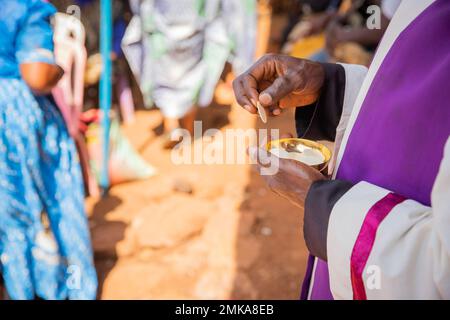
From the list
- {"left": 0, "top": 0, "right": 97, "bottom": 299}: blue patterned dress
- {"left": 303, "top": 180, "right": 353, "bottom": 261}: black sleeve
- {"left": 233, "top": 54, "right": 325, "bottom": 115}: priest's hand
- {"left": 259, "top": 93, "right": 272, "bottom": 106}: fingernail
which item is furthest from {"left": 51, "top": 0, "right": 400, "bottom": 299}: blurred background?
{"left": 303, "top": 180, "right": 353, "bottom": 261}: black sleeve

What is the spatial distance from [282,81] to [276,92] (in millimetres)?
52

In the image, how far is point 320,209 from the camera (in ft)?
3.38

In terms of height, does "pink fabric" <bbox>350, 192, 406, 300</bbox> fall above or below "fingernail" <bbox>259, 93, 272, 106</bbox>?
below

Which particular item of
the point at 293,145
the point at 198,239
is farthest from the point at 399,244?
the point at 198,239

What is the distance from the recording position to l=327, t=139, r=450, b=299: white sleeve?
0.83m

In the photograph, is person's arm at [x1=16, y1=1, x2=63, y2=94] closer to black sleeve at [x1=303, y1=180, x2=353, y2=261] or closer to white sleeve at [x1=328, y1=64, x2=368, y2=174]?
white sleeve at [x1=328, y1=64, x2=368, y2=174]

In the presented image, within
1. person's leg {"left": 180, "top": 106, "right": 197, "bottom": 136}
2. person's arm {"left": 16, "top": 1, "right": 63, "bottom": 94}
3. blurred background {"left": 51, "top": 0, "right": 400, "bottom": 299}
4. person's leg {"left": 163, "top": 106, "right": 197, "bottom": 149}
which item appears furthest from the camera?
person's leg {"left": 180, "top": 106, "right": 197, "bottom": 136}

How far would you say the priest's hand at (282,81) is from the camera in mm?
1428

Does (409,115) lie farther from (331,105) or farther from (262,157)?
(331,105)

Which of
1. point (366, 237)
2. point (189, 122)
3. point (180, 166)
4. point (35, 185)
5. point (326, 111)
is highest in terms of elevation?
point (326, 111)
